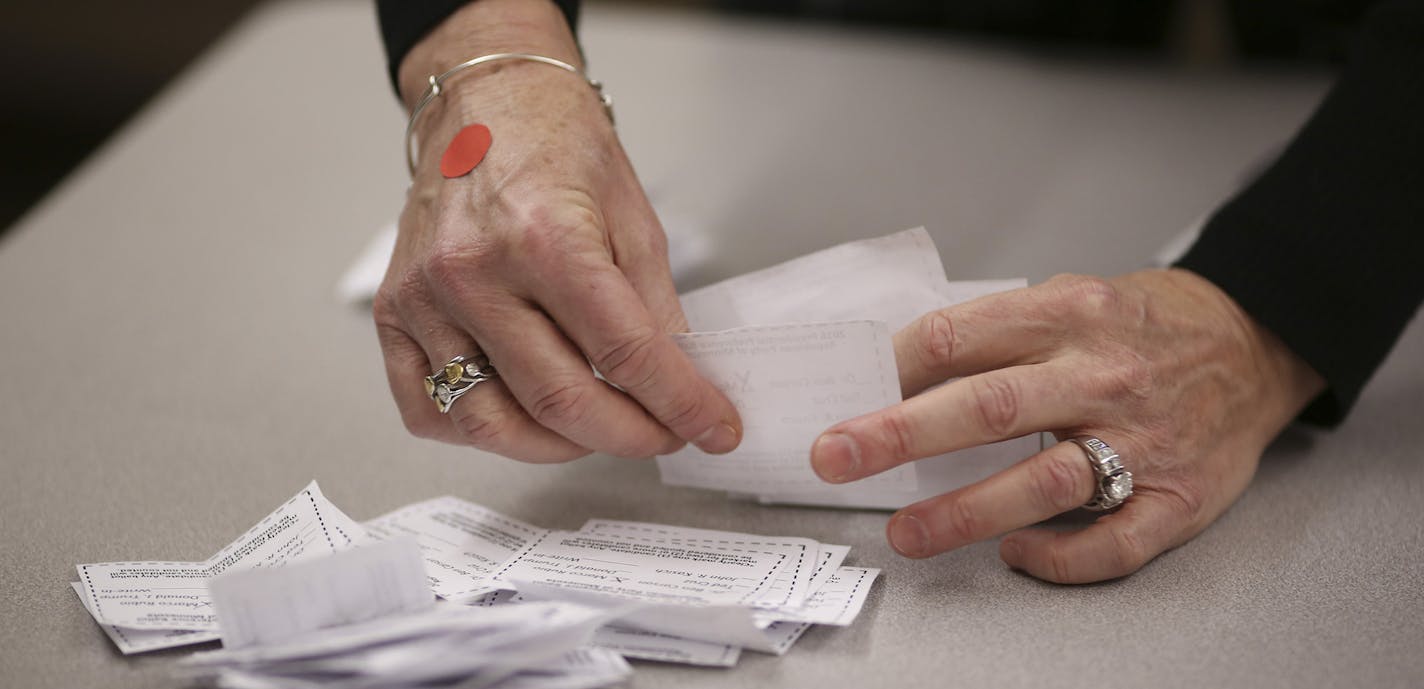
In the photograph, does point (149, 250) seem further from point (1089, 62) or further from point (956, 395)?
point (1089, 62)

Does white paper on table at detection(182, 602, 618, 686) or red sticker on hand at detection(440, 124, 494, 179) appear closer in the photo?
white paper on table at detection(182, 602, 618, 686)

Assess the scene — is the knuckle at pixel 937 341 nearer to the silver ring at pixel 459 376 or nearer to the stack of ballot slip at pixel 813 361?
the stack of ballot slip at pixel 813 361

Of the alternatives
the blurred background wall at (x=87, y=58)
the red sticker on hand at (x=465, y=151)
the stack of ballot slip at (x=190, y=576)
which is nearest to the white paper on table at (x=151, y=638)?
the stack of ballot slip at (x=190, y=576)

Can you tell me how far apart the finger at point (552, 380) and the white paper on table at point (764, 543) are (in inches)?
2.5

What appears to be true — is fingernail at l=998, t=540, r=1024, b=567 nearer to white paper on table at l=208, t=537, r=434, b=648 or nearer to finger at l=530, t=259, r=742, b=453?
finger at l=530, t=259, r=742, b=453

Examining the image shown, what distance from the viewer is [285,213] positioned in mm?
1333

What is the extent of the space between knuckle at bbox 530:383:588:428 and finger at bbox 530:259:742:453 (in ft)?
0.07

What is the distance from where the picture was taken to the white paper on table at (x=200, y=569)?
0.69 meters

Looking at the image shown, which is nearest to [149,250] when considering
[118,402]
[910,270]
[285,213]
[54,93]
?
[285,213]

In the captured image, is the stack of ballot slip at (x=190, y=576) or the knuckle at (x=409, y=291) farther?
the knuckle at (x=409, y=291)

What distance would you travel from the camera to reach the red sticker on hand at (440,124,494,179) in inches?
32.8

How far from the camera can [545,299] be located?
75 cm

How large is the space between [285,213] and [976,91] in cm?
87

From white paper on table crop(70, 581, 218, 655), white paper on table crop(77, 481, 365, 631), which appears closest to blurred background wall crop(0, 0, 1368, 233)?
white paper on table crop(77, 481, 365, 631)
